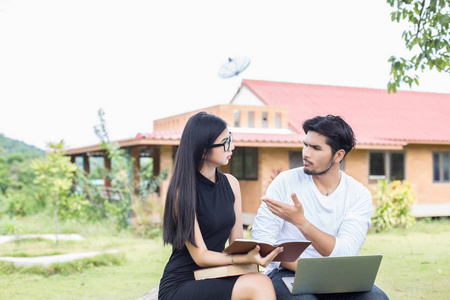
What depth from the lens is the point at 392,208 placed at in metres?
13.7

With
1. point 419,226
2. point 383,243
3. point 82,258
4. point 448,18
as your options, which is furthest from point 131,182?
point 448,18

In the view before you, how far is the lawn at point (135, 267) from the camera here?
7379 mm

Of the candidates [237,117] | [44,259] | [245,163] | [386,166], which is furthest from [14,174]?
[386,166]

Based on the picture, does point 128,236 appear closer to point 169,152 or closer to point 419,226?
point 169,152

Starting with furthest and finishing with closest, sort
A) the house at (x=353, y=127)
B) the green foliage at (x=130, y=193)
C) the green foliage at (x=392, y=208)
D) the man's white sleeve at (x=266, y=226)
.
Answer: the house at (x=353, y=127) < the green foliage at (x=392, y=208) < the green foliage at (x=130, y=193) < the man's white sleeve at (x=266, y=226)

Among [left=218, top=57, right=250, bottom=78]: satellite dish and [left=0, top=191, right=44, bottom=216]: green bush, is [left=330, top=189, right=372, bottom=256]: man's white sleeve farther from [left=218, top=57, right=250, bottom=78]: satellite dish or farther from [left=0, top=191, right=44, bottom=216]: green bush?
[left=0, top=191, right=44, bottom=216]: green bush

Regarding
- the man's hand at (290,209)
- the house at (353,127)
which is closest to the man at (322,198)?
the man's hand at (290,209)

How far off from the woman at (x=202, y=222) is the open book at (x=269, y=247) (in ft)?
0.11

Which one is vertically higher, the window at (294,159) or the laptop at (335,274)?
the window at (294,159)

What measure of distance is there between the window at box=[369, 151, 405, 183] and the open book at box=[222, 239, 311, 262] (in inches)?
539

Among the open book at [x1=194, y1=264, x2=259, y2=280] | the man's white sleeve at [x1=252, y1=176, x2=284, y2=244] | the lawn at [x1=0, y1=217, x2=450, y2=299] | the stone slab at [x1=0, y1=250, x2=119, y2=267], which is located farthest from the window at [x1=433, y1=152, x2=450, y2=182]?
the open book at [x1=194, y1=264, x2=259, y2=280]

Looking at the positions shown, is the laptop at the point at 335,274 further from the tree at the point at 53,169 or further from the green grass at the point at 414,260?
the tree at the point at 53,169

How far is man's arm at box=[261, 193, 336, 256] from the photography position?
2.98 meters

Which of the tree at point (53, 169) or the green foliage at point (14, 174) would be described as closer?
the tree at point (53, 169)
